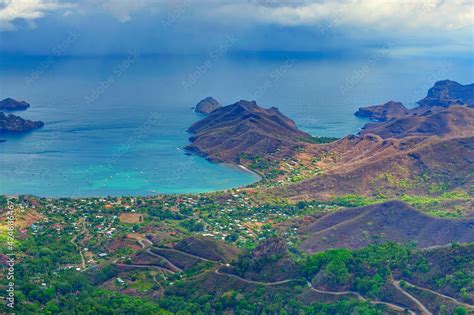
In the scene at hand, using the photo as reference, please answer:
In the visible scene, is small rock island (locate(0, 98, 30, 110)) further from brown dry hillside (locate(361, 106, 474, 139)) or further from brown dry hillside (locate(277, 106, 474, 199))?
brown dry hillside (locate(277, 106, 474, 199))

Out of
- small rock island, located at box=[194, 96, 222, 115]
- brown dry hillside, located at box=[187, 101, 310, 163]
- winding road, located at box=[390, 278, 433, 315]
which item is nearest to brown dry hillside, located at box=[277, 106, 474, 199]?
brown dry hillside, located at box=[187, 101, 310, 163]

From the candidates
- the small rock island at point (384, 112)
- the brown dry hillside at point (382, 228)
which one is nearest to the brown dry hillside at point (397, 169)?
the brown dry hillside at point (382, 228)

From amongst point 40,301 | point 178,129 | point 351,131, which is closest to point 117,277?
point 40,301

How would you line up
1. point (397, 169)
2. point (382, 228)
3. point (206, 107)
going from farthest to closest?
1. point (206, 107)
2. point (397, 169)
3. point (382, 228)

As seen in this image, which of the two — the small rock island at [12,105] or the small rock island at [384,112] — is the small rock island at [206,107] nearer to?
the small rock island at [384,112]

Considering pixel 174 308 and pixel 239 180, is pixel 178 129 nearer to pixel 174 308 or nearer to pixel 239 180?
pixel 239 180

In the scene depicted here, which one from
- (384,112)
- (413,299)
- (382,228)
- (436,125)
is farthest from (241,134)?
(413,299)

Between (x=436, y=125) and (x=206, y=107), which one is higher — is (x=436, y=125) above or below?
below

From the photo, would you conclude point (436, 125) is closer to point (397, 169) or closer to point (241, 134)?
point (397, 169)
